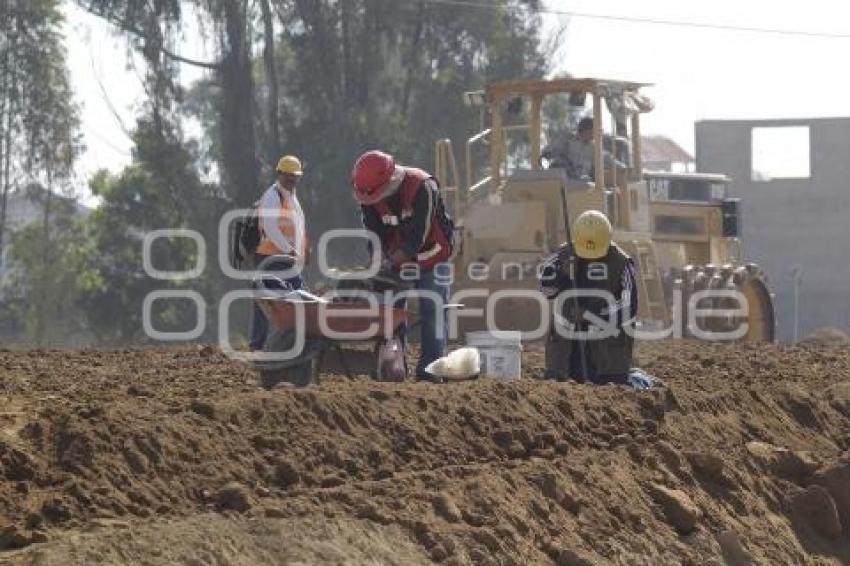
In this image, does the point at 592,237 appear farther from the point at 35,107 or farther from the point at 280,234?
the point at 35,107

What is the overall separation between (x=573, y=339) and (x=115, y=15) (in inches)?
1011

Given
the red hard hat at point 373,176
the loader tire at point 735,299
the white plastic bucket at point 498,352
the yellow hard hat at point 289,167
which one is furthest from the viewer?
the loader tire at point 735,299

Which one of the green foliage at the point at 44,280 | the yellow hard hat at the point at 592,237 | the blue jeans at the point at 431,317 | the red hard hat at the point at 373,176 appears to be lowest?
the green foliage at the point at 44,280

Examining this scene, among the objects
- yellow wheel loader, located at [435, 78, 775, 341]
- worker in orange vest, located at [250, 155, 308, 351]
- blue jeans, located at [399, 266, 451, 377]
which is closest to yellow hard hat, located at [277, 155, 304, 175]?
worker in orange vest, located at [250, 155, 308, 351]

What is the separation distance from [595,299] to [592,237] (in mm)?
458

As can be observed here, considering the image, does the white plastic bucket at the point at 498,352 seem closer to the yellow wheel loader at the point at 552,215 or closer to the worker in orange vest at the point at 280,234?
the worker in orange vest at the point at 280,234

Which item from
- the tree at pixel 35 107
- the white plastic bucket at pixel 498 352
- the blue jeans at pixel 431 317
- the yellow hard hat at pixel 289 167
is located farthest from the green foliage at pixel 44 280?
the blue jeans at pixel 431 317

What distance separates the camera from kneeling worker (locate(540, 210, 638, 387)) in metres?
14.0

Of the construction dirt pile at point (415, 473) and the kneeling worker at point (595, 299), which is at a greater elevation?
the kneeling worker at point (595, 299)

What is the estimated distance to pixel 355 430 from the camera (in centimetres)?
1045

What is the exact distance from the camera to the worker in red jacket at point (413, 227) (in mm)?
13266

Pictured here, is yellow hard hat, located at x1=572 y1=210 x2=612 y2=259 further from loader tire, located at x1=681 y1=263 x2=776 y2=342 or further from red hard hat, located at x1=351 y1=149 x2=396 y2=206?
loader tire, located at x1=681 y1=263 x2=776 y2=342

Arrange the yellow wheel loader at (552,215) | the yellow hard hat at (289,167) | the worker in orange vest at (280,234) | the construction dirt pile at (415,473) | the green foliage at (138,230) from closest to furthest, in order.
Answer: the construction dirt pile at (415,473)
the worker in orange vest at (280,234)
the yellow hard hat at (289,167)
the yellow wheel loader at (552,215)
the green foliage at (138,230)

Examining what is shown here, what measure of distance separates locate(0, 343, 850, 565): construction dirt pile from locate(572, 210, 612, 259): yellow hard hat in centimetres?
119
